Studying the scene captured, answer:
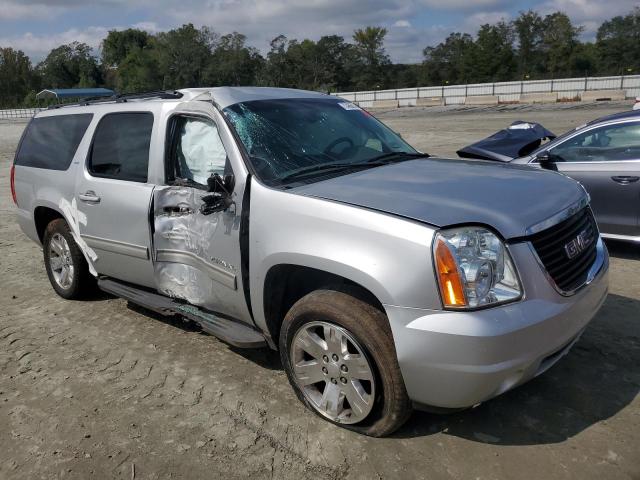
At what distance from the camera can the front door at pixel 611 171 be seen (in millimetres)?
5719

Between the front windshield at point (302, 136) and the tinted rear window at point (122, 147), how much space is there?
33.6 inches

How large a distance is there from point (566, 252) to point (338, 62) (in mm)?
88428

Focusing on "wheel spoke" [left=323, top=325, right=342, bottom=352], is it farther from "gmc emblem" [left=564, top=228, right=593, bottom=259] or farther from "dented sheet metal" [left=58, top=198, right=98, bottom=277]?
"dented sheet metal" [left=58, top=198, right=98, bottom=277]

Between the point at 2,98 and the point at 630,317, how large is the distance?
4287 inches

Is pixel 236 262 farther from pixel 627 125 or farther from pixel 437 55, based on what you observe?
pixel 437 55

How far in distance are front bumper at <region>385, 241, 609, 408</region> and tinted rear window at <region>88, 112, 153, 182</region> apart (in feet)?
8.01

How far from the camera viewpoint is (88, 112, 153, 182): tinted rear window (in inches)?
168

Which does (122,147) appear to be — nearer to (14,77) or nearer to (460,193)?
(460,193)

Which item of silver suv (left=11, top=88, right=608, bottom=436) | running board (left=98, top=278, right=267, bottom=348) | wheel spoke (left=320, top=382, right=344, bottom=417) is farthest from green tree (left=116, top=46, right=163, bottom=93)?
wheel spoke (left=320, top=382, right=344, bottom=417)

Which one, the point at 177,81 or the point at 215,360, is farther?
the point at 177,81

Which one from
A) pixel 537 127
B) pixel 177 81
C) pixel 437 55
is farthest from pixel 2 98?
pixel 537 127

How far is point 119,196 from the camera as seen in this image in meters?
4.35

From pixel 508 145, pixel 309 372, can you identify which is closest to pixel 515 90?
pixel 508 145

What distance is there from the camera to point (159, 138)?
13.5 feet
